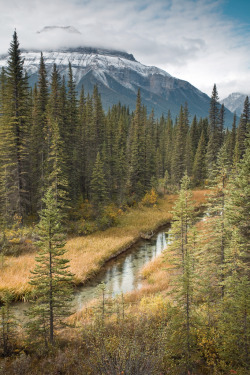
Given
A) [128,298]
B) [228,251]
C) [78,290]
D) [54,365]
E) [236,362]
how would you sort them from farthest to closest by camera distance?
[78,290]
[128,298]
[228,251]
[54,365]
[236,362]

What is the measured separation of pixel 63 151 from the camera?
30781 millimetres

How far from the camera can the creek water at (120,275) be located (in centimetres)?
1532

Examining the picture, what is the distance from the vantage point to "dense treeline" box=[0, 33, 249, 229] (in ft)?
82.9

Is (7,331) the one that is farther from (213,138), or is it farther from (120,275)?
(213,138)

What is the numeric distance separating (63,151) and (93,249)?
13948 mm

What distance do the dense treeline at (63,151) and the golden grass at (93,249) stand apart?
4.48 meters

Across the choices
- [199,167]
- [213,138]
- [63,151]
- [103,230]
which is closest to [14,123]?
[63,151]

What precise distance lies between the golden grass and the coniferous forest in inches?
23.4

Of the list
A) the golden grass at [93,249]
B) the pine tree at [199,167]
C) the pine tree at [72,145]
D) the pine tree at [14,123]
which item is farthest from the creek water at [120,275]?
the pine tree at [199,167]

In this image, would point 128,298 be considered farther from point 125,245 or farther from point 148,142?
point 148,142

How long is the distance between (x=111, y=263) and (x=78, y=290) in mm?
5943

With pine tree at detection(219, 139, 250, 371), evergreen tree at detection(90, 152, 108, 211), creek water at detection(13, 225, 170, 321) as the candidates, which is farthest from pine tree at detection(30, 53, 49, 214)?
pine tree at detection(219, 139, 250, 371)

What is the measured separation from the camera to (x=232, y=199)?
11.8 meters

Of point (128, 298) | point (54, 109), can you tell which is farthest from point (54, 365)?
point (54, 109)
